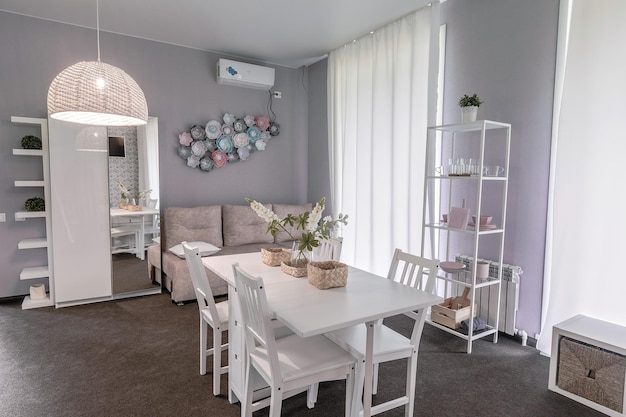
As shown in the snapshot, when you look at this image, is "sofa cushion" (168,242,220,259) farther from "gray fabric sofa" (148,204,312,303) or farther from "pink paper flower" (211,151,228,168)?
"pink paper flower" (211,151,228,168)

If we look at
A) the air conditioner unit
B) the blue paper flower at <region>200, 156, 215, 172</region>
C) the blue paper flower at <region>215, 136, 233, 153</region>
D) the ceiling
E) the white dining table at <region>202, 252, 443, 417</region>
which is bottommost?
the white dining table at <region>202, 252, 443, 417</region>

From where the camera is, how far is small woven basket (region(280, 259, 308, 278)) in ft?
7.32

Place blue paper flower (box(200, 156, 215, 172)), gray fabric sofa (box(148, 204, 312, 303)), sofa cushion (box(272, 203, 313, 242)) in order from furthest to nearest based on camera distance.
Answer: sofa cushion (box(272, 203, 313, 242))
blue paper flower (box(200, 156, 215, 172))
gray fabric sofa (box(148, 204, 312, 303))

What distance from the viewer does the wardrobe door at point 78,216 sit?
11.9 feet

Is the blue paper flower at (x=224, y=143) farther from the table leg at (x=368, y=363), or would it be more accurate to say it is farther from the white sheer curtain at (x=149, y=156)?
the table leg at (x=368, y=363)

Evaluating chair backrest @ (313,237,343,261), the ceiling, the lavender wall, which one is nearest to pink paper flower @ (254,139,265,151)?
the ceiling

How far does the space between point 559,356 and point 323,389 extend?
4.84 ft

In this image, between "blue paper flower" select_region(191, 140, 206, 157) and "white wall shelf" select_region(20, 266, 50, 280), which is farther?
"blue paper flower" select_region(191, 140, 206, 157)

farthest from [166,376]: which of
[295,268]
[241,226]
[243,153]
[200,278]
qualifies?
[243,153]

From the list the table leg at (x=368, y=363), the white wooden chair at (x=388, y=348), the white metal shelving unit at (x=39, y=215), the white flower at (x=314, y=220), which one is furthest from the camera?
the white metal shelving unit at (x=39, y=215)

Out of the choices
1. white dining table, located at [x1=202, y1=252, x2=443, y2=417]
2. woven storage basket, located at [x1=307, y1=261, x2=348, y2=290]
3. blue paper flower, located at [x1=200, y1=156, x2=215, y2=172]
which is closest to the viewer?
white dining table, located at [x1=202, y1=252, x2=443, y2=417]

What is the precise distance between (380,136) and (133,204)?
2.70 metres

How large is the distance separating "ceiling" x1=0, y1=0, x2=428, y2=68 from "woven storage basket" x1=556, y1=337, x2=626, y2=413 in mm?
2895

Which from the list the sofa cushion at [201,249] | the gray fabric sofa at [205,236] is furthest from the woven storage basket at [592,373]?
the sofa cushion at [201,249]
